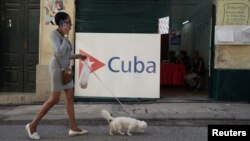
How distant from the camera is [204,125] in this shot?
940 centimetres

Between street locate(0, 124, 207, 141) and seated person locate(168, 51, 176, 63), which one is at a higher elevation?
seated person locate(168, 51, 176, 63)

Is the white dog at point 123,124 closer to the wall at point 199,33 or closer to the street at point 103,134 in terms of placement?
the street at point 103,134

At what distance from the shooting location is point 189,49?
19.2m

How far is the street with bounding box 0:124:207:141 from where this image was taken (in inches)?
317

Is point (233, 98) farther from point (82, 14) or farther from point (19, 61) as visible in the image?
point (19, 61)

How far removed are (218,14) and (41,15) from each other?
4.16 metres

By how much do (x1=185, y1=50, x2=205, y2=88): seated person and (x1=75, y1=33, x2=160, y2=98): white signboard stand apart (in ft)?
10.9

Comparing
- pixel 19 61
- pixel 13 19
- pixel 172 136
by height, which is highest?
pixel 13 19

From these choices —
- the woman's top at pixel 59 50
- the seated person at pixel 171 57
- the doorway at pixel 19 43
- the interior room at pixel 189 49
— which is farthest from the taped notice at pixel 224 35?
the seated person at pixel 171 57

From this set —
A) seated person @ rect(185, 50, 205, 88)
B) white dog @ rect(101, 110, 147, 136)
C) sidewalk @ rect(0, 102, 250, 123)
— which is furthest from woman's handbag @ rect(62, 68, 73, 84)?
seated person @ rect(185, 50, 205, 88)

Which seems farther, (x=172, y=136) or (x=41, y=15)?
(x=41, y=15)

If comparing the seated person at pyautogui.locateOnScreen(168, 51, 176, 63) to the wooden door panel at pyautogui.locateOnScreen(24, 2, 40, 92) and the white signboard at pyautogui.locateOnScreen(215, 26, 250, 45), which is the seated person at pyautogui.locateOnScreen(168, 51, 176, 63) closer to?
the white signboard at pyautogui.locateOnScreen(215, 26, 250, 45)

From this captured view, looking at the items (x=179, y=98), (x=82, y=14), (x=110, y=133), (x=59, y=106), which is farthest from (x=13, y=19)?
(x=110, y=133)

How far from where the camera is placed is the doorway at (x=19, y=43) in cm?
1245
